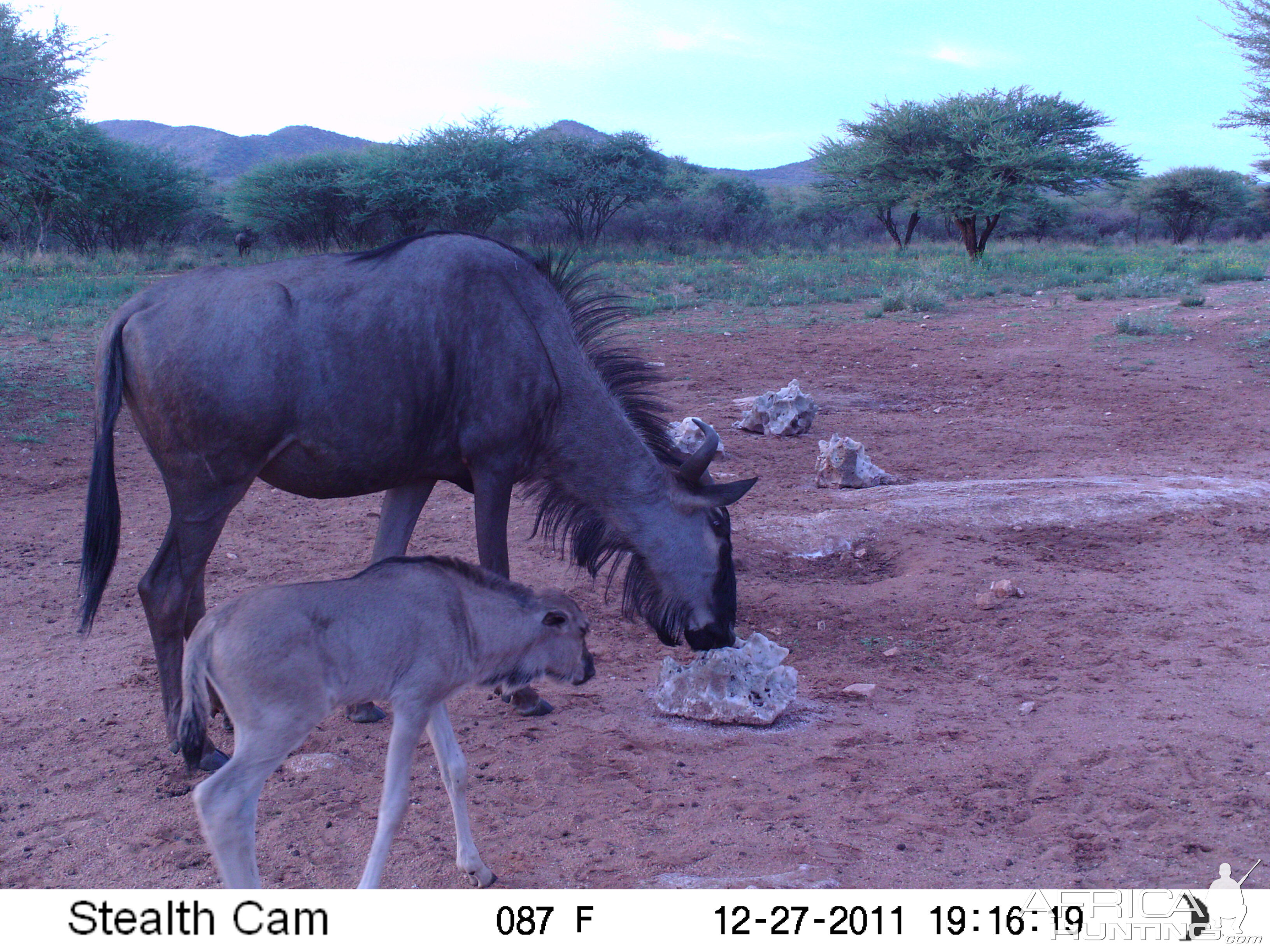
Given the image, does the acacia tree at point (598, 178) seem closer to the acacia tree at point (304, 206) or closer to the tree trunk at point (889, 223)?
the acacia tree at point (304, 206)

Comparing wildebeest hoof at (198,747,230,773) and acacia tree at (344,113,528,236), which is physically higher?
acacia tree at (344,113,528,236)

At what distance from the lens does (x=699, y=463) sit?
412 centimetres

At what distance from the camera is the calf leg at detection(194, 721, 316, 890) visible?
255 centimetres

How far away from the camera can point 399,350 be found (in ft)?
13.1

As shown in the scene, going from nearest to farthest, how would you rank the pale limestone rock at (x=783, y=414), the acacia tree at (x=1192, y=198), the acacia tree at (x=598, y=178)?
the pale limestone rock at (x=783, y=414) < the acacia tree at (x=598, y=178) < the acacia tree at (x=1192, y=198)

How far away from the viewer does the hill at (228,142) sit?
8425 cm

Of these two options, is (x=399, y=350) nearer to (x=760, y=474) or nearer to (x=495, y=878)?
(x=495, y=878)

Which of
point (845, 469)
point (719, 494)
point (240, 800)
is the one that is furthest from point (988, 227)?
point (240, 800)

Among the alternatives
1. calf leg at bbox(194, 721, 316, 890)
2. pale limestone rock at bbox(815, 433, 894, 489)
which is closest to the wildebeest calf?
calf leg at bbox(194, 721, 316, 890)

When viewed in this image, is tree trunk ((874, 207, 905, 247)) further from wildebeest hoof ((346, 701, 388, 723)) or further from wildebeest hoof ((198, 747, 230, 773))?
wildebeest hoof ((198, 747, 230, 773))

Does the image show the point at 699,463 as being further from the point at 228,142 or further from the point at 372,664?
the point at 228,142

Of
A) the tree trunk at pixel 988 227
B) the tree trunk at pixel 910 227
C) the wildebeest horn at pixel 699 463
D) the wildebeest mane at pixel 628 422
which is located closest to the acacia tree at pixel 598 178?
the tree trunk at pixel 910 227

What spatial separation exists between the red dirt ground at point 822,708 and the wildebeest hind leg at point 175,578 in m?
0.32
